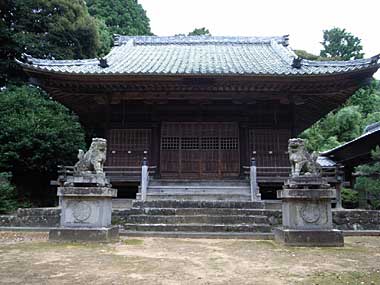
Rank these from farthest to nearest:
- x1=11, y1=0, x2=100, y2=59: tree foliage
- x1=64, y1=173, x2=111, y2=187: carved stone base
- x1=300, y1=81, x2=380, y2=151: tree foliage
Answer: x1=300, y1=81, x2=380, y2=151: tree foliage < x1=11, y1=0, x2=100, y2=59: tree foliage < x1=64, y1=173, x2=111, y2=187: carved stone base

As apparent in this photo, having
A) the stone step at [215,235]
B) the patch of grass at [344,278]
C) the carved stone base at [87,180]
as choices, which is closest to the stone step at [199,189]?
the stone step at [215,235]

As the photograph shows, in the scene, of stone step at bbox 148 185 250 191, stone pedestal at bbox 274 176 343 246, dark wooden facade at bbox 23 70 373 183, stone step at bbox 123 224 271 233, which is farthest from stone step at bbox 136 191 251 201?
stone pedestal at bbox 274 176 343 246

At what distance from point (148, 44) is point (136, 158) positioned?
7.97 meters

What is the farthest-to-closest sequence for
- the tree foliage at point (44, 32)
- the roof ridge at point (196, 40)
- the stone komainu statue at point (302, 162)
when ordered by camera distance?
the tree foliage at point (44, 32), the roof ridge at point (196, 40), the stone komainu statue at point (302, 162)

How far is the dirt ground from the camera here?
4.65m

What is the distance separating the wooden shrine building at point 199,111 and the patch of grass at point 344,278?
785 centimetres

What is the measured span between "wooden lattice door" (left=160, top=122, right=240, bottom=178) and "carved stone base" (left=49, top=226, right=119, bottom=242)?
6.09 meters

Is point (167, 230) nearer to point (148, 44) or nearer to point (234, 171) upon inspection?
point (234, 171)

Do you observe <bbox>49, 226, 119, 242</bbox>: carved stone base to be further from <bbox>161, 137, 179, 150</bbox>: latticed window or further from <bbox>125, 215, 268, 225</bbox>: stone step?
<bbox>161, 137, 179, 150</bbox>: latticed window

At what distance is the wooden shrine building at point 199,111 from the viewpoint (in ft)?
42.3

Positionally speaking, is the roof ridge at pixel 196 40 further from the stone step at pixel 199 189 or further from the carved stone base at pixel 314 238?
the carved stone base at pixel 314 238

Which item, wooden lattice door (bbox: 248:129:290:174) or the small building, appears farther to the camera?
the small building

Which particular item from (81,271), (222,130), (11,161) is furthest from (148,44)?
(81,271)

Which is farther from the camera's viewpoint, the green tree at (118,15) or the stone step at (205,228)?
the green tree at (118,15)
